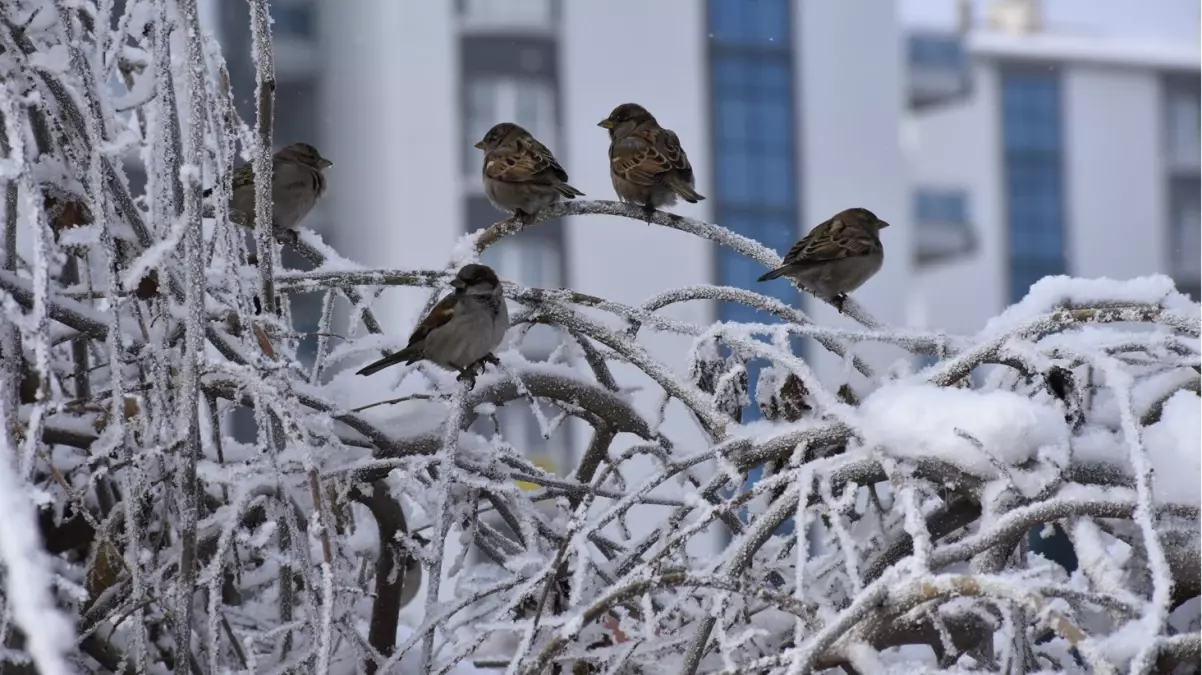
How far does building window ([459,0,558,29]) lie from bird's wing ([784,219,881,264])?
606 inches

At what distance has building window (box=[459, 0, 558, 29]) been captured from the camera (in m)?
18.5

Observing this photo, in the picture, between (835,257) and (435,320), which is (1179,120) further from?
(435,320)

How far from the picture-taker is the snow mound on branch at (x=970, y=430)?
189cm

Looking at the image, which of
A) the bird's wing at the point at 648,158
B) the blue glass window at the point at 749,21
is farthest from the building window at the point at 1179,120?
the bird's wing at the point at 648,158

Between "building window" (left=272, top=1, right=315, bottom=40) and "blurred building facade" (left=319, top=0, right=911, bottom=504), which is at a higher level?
"building window" (left=272, top=1, right=315, bottom=40)

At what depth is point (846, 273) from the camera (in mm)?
3416

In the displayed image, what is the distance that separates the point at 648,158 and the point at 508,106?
14.9m

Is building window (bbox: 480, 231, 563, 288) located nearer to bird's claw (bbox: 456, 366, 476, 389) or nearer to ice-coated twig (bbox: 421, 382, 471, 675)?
bird's claw (bbox: 456, 366, 476, 389)

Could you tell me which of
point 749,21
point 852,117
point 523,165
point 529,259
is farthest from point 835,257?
point 852,117

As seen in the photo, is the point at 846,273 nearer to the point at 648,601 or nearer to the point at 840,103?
the point at 648,601

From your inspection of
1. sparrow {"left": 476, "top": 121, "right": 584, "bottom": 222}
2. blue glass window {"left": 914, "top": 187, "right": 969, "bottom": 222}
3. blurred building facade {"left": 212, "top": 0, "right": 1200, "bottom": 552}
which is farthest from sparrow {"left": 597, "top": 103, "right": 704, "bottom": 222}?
blue glass window {"left": 914, "top": 187, "right": 969, "bottom": 222}

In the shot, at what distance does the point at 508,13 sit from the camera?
18.8 meters

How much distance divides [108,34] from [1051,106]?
28.5 metres

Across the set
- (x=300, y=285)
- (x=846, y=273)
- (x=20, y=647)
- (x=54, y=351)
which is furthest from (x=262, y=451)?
(x=846, y=273)
